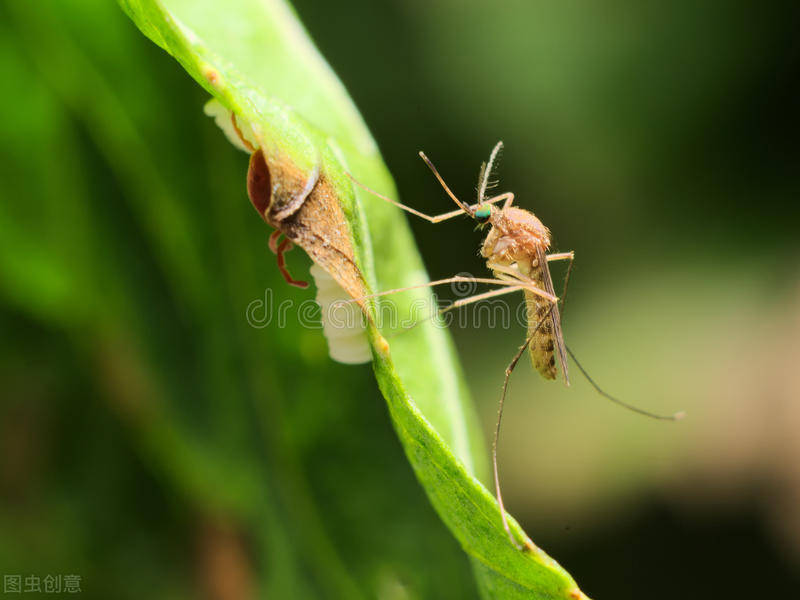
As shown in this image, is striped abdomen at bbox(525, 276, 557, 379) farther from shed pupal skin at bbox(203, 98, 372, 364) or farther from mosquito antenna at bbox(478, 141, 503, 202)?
shed pupal skin at bbox(203, 98, 372, 364)

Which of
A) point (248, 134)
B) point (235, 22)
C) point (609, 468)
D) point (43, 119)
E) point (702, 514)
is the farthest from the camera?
point (609, 468)

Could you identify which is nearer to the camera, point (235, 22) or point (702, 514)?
point (235, 22)

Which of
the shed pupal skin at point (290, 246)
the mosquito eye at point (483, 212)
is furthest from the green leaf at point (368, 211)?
the mosquito eye at point (483, 212)

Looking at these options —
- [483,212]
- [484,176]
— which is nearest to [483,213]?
[483,212]

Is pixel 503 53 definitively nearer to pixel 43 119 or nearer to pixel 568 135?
pixel 568 135

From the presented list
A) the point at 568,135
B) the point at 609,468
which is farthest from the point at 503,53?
the point at 609,468

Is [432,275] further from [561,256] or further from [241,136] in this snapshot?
[241,136]
